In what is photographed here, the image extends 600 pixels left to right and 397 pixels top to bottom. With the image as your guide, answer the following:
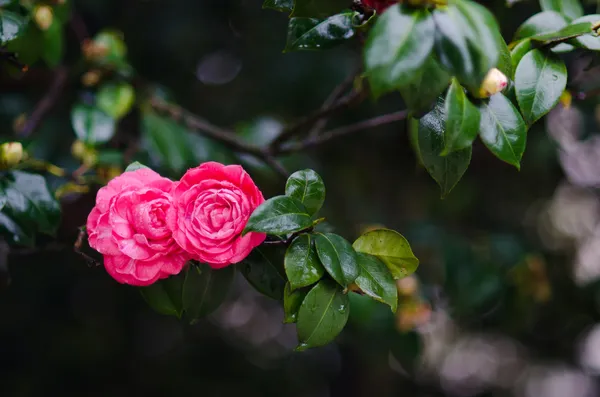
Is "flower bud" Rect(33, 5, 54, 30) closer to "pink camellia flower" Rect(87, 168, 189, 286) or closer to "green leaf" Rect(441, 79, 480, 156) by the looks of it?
"pink camellia flower" Rect(87, 168, 189, 286)

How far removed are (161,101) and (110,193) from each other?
789 millimetres

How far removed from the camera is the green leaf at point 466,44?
1.95 feet

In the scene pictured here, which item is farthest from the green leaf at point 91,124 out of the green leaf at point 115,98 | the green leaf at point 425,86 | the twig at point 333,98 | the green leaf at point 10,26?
the green leaf at point 425,86

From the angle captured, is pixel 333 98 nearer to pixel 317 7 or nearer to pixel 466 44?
pixel 317 7

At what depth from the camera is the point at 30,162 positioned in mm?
1023

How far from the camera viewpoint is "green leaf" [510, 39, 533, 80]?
0.78 meters

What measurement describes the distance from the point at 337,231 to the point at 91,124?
2.31ft

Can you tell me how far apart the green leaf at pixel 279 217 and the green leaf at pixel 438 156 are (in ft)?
0.55

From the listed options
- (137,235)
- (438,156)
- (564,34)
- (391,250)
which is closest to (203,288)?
(137,235)

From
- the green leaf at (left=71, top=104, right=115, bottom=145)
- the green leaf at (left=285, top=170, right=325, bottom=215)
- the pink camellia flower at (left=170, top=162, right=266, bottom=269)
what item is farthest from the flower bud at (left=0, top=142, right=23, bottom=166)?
the green leaf at (left=285, top=170, right=325, bottom=215)

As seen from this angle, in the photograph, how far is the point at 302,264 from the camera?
73cm

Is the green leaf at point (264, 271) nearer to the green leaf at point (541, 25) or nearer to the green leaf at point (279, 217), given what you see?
the green leaf at point (279, 217)

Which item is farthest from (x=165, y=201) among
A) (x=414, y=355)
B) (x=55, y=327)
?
(x=55, y=327)

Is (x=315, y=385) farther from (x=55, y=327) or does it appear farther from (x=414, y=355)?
(x=414, y=355)
